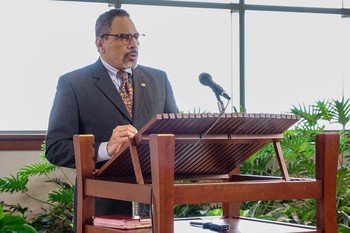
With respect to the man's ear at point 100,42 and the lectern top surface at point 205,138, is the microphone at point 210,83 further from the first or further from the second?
the man's ear at point 100,42

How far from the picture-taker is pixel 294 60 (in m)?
6.46

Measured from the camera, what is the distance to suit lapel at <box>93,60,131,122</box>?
9.77 feet

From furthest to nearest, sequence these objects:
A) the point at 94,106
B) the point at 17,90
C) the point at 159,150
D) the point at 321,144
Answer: the point at 17,90, the point at 94,106, the point at 321,144, the point at 159,150

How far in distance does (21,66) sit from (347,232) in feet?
8.83

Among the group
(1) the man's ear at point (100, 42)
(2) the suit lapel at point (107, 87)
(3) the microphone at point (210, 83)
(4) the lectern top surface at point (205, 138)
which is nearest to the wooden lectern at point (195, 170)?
(4) the lectern top surface at point (205, 138)

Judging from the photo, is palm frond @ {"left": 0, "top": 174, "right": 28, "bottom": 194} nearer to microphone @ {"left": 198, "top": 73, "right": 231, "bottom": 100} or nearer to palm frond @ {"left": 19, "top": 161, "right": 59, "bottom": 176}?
palm frond @ {"left": 19, "top": 161, "right": 59, "bottom": 176}

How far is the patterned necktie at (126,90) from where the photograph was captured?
3035 mm

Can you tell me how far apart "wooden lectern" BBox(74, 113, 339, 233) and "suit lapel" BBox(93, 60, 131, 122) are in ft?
1.78

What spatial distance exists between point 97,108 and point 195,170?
64 cm

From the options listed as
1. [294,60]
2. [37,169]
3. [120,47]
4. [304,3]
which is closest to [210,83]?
[120,47]

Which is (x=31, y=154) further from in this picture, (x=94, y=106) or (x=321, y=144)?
(x=321, y=144)

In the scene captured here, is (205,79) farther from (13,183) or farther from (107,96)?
(13,183)

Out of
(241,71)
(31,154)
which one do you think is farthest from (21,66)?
(241,71)

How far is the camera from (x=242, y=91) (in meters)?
6.27
